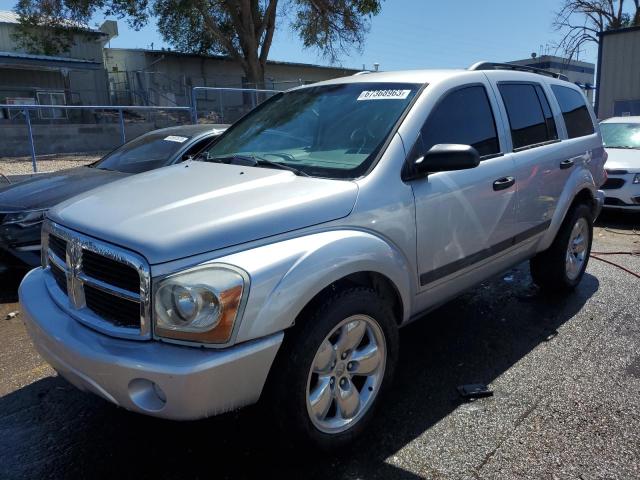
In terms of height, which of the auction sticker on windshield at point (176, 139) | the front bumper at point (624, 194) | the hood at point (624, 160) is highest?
the auction sticker on windshield at point (176, 139)

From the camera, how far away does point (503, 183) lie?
3.66 meters

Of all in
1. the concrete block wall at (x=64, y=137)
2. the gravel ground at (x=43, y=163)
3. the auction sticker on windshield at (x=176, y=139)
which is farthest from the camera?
the concrete block wall at (x=64, y=137)

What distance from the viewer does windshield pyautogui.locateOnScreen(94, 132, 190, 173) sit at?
5996 mm

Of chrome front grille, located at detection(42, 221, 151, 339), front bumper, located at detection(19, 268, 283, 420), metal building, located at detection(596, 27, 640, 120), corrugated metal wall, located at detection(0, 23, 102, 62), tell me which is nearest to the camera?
front bumper, located at detection(19, 268, 283, 420)

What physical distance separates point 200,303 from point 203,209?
519 millimetres

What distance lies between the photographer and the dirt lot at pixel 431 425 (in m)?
2.61

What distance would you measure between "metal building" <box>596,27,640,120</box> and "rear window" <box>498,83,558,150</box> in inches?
763

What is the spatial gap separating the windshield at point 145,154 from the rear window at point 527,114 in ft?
11.8

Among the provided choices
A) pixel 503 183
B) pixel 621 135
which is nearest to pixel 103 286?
pixel 503 183

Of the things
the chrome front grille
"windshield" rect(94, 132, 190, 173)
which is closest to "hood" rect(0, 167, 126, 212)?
"windshield" rect(94, 132, 190, 173)

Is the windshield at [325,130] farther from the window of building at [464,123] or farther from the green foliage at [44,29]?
the green foliage at [44,29]

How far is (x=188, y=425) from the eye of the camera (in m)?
3.02

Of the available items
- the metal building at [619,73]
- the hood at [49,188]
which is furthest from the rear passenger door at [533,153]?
the metal building at [619,73]

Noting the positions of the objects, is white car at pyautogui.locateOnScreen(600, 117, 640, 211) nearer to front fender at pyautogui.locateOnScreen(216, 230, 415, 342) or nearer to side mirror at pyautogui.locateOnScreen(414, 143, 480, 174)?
side mirror at pyautogui.locateOnScreen(414, 143, 480, 174)
